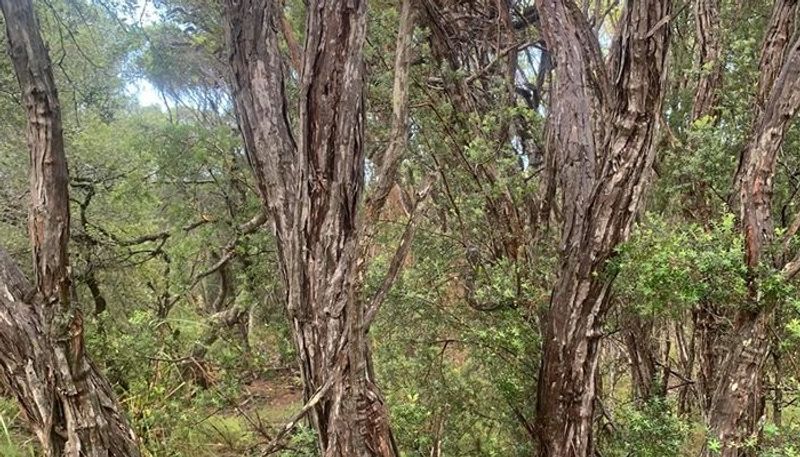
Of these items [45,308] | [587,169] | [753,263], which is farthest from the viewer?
[587,169]

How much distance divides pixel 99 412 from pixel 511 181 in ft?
7.09

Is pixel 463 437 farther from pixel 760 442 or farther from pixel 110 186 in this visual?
pixel 110 186

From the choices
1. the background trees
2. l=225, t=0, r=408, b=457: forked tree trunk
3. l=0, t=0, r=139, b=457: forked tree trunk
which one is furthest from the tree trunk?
l=0, t=0, r=139, b=457: forked tree trunk

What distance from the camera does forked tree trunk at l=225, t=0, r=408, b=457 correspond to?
180 cm

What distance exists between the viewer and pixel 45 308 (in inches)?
91.5

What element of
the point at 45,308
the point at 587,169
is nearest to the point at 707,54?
the point at 587,169

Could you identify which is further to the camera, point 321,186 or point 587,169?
point 587,169

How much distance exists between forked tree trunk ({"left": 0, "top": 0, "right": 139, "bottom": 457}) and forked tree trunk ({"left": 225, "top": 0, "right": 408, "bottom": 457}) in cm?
81

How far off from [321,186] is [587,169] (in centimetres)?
132

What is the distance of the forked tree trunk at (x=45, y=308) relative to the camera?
7.47 ft

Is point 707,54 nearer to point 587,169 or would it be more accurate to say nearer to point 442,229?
point 587,169

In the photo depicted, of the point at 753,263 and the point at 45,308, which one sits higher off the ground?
the point at 753,263

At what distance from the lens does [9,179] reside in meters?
4.62

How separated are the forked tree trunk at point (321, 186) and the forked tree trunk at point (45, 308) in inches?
32.1
